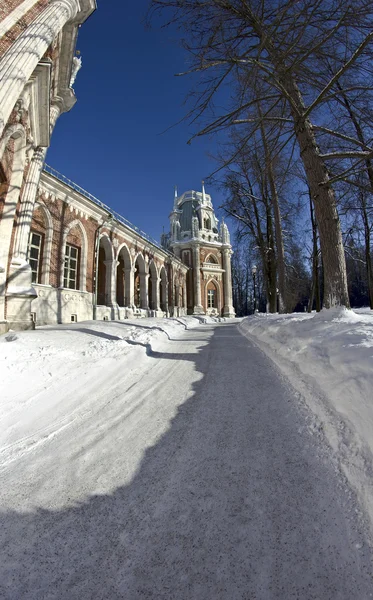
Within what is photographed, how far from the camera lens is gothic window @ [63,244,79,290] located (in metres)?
14.8

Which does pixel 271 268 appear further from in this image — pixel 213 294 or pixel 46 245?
pixel 213 294

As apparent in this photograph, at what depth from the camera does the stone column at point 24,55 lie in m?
6.10

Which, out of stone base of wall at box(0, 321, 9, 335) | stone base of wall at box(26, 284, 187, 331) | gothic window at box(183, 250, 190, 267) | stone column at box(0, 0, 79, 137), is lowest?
stone base of wall at box(0, 321, 9, 335)

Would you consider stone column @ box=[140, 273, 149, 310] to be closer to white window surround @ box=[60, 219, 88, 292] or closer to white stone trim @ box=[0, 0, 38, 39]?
white window surround @ box=[60, 219, 88, 292]

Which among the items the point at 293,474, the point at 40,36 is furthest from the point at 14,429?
the point at 40,36

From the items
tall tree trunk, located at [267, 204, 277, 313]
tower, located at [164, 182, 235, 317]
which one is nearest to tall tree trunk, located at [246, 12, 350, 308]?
tall tree trunk, located at [267, 204, 277, 313]

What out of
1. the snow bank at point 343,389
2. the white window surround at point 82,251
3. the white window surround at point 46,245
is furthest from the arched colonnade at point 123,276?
the snow bank at point 343,389

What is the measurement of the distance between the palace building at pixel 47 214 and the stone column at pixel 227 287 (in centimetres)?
1497

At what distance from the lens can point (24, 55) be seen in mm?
6656

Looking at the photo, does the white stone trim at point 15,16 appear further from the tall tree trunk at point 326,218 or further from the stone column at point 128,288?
the stone column at point 128,288

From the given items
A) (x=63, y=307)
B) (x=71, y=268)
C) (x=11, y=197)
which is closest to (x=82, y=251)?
(x=71, y=268)

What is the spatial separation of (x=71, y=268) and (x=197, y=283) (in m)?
25.5

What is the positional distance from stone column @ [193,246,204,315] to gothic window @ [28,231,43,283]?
27166 millimetres

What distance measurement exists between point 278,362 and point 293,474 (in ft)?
10.6
